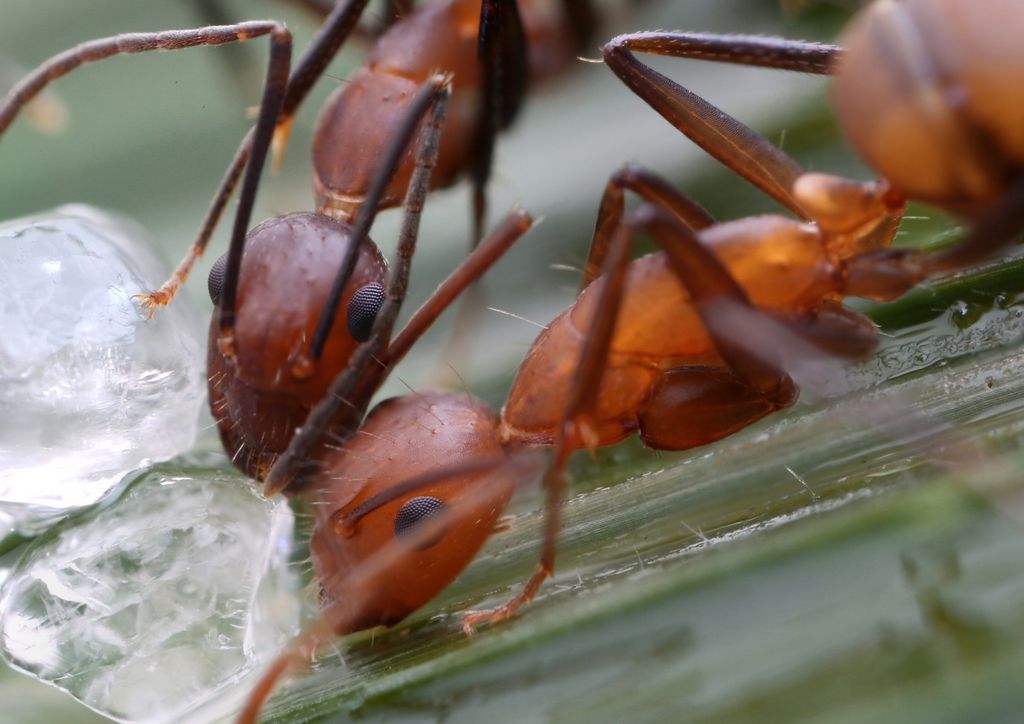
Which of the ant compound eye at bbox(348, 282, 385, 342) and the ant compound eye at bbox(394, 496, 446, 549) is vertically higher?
the ant compound eye at bbox(348, 282, 385, 342)

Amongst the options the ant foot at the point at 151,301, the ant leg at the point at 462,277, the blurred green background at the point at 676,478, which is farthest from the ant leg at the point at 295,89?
the ant leg at the point at 462,277

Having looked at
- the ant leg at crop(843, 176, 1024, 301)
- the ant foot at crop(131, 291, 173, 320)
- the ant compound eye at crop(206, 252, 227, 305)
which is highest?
the ant leg at crop(843, 176, 1024, 301)

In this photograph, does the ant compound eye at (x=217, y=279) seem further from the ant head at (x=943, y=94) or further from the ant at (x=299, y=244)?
the ant head at (x=943, y=94)

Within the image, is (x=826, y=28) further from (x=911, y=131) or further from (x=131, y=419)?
(x=131, y=419)

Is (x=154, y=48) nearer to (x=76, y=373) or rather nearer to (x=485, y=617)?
(x=76, y=373)

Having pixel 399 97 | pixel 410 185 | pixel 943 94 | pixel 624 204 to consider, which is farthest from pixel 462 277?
pixel 943 94

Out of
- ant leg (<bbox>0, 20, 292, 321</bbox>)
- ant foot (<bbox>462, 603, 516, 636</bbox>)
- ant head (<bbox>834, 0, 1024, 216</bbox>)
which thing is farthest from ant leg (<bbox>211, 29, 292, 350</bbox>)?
ant head (<bbox>834, 0, 1024, 216</bbox>)

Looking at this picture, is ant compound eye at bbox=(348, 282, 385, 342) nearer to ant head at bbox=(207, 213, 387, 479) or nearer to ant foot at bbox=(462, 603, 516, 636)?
ant head at bbox=(207, 213, 387, 479)

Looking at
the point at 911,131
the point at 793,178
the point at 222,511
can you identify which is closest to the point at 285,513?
the point at 222,511
